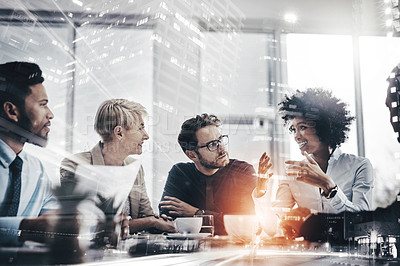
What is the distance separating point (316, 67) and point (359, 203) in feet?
2.62

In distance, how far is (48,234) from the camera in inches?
75.0

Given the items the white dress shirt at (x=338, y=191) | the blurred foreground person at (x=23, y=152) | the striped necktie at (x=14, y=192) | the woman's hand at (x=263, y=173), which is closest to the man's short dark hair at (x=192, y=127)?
the woman's hand at (x=263, y=173)

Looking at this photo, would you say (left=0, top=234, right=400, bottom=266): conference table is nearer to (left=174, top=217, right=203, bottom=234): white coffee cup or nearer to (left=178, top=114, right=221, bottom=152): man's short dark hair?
(left=174, top=217, right=203, bottom=234): white coffee cup

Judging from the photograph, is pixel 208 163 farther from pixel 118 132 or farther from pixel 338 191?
pixel 338 191

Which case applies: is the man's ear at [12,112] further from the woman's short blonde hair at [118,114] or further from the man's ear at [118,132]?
the man's ear at [118,132]

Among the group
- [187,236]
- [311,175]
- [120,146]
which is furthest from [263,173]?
[120,146]

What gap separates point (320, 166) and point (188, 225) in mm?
813

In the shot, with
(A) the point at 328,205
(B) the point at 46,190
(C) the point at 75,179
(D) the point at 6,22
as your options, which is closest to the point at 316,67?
(A) the point at 328,205

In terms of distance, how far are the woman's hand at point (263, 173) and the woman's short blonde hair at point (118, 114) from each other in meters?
0.69

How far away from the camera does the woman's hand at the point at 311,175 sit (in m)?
2.05

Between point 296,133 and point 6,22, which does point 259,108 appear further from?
point 6,22

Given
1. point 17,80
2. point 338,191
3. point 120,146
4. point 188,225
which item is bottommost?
point 188,225

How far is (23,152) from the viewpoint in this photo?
1.99 m

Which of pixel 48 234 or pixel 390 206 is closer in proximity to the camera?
pixel 48 234
